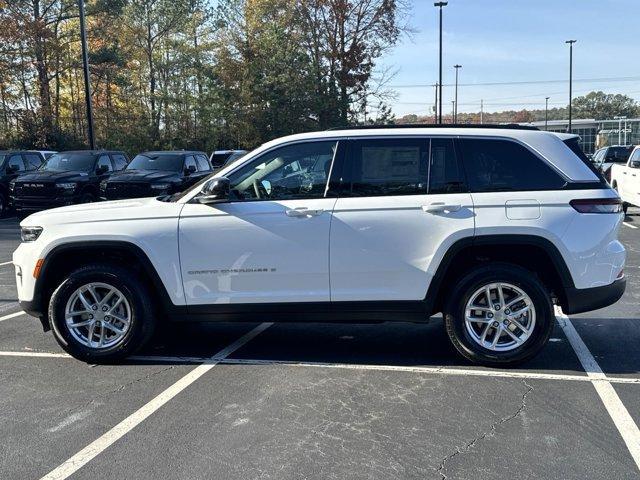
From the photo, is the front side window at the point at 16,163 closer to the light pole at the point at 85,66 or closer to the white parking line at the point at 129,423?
the light pole at the point at 85,66

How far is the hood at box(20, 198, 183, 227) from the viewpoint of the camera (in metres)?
5.02

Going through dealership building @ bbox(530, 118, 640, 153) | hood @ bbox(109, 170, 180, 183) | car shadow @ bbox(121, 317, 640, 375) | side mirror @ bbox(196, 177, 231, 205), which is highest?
dealership building @ bbox(530, 118, 640, 153)

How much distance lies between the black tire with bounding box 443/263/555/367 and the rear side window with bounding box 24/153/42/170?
53.7 feet

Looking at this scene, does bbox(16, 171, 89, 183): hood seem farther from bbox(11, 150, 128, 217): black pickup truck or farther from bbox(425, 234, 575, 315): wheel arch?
bbox(425, 234, 575, 315): wheel arch

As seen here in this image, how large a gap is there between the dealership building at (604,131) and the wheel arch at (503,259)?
4026cm

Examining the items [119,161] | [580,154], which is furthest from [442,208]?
[119,161]

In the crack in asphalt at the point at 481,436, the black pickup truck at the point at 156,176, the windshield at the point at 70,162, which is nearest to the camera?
the crack in asphalt at the point at 481,436

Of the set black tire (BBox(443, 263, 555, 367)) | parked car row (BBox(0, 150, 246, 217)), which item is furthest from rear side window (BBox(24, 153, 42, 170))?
black tire (BBox(443, 263, 555, 367))

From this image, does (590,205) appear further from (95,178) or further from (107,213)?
(95,178)

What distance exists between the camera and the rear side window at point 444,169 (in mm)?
4879

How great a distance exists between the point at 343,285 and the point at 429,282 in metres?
0.70

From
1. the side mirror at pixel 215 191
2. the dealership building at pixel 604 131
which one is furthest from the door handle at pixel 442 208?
the dealership building at pixel 604 131

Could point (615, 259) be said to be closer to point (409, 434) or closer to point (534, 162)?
point (534, 162)

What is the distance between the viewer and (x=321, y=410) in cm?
412
